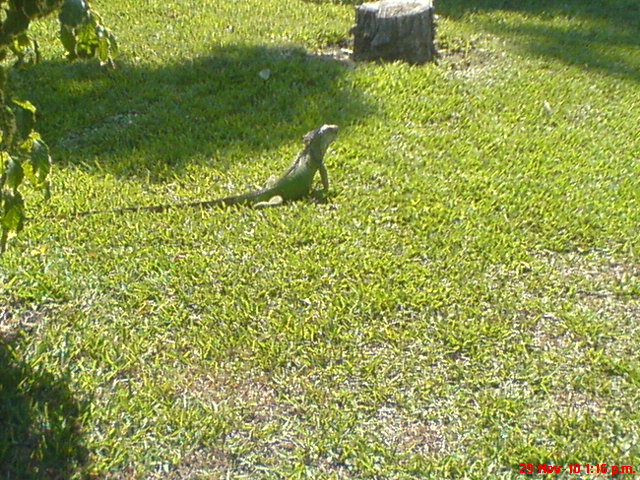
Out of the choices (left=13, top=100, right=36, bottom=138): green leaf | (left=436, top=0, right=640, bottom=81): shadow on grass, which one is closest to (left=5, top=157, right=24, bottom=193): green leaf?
(left=13, top=100, right=36, bottom=138): green leaf

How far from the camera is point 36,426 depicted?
2340mm

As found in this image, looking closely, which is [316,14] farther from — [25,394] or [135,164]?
[25,394]

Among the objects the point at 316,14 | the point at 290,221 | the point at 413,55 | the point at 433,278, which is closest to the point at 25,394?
the point at 290,221

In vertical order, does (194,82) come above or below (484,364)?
above

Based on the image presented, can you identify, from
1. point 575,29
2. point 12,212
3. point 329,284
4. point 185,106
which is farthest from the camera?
point 575,29

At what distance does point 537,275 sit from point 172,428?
5.90 ft

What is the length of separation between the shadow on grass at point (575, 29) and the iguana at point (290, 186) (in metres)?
3.35

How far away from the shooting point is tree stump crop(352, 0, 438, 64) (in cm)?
555

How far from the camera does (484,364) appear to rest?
2705 millimetres

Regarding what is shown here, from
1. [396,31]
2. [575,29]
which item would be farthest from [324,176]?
[575,29]

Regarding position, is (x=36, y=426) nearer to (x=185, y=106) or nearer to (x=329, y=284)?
(x=329, y=284)

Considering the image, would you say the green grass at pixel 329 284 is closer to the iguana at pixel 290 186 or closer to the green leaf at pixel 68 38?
the iguana at pixel 290 186
